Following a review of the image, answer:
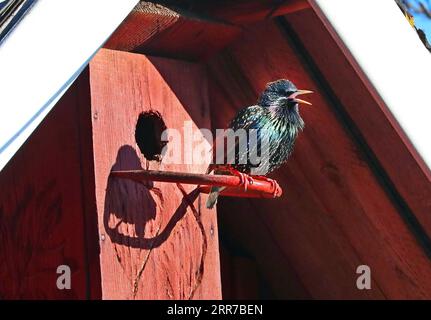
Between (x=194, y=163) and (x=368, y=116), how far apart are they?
21.4 inches

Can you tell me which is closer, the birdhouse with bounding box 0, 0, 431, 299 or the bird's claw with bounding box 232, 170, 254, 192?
the bird's claw with bounding box 232, 170, 254, 192

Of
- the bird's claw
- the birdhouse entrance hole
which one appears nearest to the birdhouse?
the birdhouse entrance hole

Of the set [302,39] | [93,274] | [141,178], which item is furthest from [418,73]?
[93,274]

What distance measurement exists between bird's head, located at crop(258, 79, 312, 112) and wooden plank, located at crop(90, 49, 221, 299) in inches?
8.1

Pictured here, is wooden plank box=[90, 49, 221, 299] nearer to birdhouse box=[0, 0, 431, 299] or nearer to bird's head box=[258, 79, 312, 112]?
birdhouse box=[0, 0, 431, 299]

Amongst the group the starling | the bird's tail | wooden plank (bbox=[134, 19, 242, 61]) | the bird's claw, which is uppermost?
wooden plank (bbox=[134, 19, 242, 61])

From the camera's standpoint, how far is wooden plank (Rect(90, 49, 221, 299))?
280cm

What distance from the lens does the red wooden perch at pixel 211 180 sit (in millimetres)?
2574

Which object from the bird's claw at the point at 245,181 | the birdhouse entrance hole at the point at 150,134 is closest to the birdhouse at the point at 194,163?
the birdhouse entrance hole at the point at 150,134

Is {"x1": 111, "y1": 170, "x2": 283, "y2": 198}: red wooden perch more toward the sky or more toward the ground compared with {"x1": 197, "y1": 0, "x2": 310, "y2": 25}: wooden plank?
more toward the ground

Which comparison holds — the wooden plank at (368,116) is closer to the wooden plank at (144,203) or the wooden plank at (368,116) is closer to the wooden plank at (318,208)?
the wooden plank at (318,208)

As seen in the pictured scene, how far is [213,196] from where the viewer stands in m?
3.03

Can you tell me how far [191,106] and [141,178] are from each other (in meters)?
0.49

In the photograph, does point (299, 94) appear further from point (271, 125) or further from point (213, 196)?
point (213, 196)
